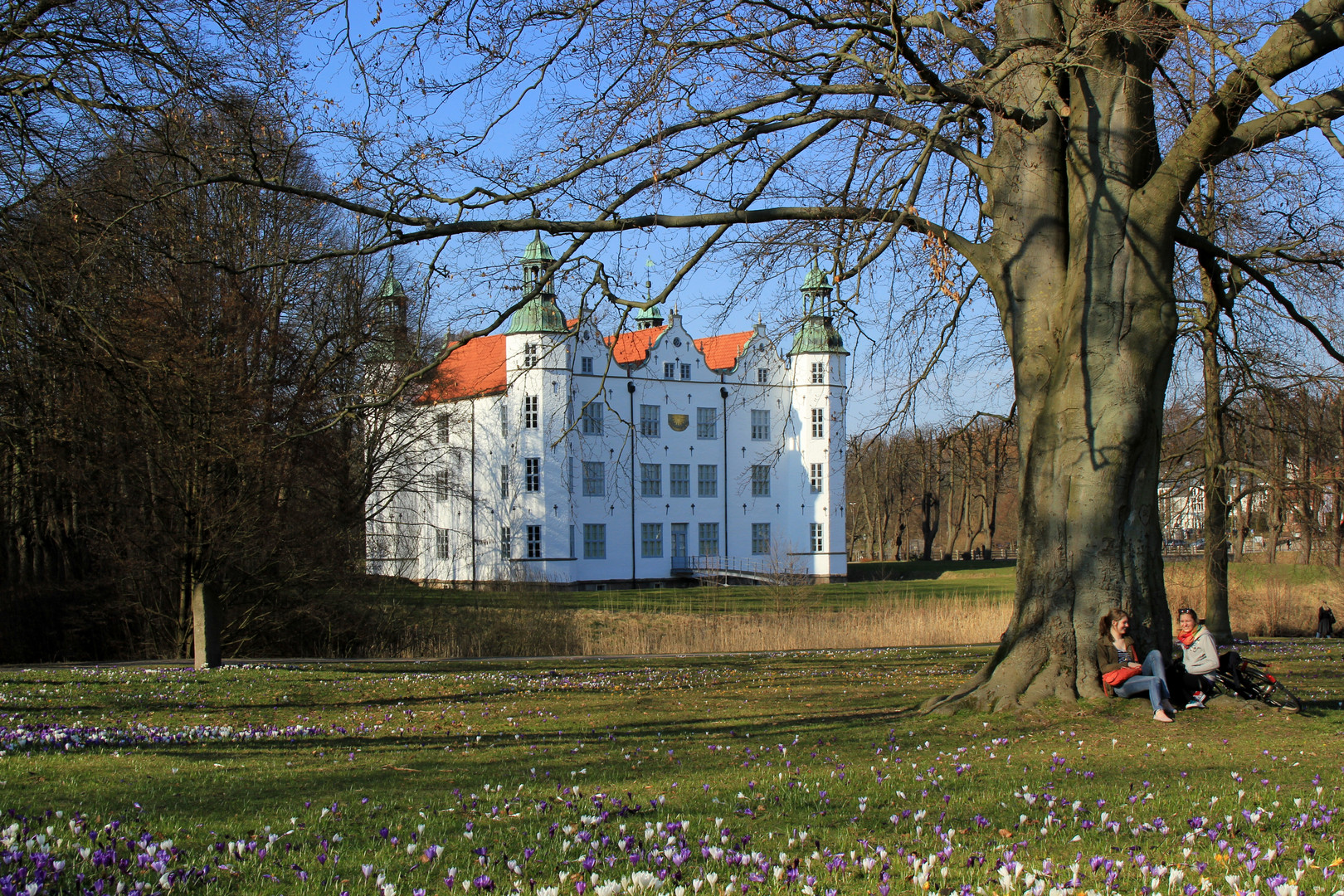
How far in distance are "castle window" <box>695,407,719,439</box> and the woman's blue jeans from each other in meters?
46.7

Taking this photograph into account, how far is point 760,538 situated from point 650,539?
6.84 metres

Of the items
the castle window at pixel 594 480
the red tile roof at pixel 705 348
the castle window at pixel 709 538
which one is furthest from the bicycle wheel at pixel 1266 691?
the castle window at pixel 709 538

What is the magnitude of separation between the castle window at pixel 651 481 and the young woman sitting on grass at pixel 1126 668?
148 feet

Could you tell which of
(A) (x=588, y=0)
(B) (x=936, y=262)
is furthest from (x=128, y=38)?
(B) (x=936, y=262)

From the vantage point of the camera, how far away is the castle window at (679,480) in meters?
55.5

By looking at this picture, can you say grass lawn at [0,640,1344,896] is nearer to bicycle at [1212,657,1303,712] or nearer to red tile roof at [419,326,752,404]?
bicycle at [1212,657,1303,712]

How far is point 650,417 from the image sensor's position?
54.7 metres

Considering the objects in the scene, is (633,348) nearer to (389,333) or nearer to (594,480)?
(594,480)

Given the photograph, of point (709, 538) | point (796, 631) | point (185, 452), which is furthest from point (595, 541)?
point (185, 452)

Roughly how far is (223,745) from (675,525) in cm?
4701

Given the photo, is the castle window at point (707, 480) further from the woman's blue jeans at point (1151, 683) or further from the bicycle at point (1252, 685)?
the woman's blue jeans at point (1151, 683)

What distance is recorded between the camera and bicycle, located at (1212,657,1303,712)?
33.1 ft

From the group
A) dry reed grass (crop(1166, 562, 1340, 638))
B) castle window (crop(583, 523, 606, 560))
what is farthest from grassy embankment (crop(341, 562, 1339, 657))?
castle window (crop(583, 523, 606, 560))

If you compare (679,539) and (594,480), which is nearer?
(594,480)
